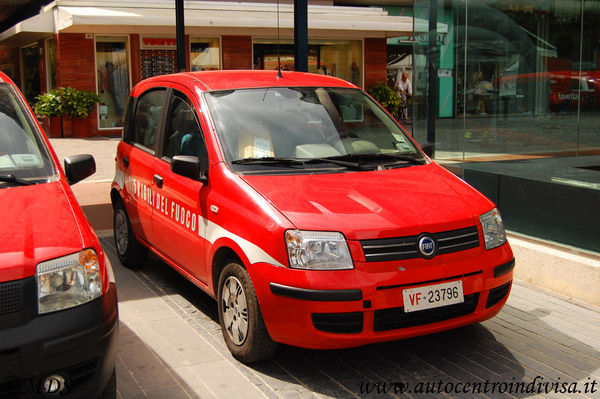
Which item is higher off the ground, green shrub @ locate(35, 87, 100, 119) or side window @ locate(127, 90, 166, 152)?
green shrub @ locate(35, 87, 100, 119)

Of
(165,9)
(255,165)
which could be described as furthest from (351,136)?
(165,9)

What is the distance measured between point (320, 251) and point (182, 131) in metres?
2.00

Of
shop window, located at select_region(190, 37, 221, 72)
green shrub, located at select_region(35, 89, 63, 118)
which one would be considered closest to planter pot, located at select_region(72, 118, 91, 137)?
green shrub, located at select_region(35, 89, 63, 118)

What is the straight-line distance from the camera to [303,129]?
4.97 metres

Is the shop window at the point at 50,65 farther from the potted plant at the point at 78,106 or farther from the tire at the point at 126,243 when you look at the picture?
the tire at the point at 126,243

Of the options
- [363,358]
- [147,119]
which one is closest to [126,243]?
[147,119]

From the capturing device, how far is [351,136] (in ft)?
16.6

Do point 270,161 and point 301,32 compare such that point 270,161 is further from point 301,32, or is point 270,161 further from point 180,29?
point 180,29

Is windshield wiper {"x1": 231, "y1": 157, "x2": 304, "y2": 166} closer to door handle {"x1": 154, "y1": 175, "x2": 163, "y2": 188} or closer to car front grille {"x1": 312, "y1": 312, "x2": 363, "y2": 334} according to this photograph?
door handle {"x1": 154, "y1": 175, "x2": 163, "y2": 188}

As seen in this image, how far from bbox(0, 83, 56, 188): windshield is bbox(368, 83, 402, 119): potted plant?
65.8ft

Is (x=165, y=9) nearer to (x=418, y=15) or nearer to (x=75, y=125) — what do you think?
(x=75, y=125)

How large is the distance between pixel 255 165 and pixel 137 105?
234 centimetres

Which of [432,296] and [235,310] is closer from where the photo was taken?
[432,296]

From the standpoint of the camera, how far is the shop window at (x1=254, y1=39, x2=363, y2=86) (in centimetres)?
2441
